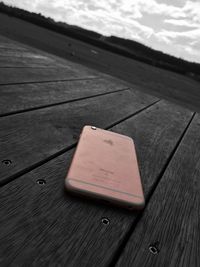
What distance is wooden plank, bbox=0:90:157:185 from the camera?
1011mm

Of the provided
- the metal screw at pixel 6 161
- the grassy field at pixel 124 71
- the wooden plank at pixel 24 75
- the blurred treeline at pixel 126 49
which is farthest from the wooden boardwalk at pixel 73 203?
the blurred treeline at pixel 126 49

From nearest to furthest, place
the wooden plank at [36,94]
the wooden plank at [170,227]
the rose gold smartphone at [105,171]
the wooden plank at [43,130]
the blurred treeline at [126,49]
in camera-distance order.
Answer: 1. the wooden plank at [170,227]
2. the rose gold smartphone at [105,171]
3. the wooden plank at [43,130]
4. the wooden plank at [36,94]
5. the blurred treeline at [126,49]

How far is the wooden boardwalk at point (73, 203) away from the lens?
2.25 ft

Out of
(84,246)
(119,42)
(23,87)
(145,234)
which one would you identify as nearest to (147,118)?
(23,87)

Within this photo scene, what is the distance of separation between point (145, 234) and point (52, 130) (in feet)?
2.23

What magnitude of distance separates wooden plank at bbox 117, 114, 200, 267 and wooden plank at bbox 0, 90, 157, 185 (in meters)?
0.41

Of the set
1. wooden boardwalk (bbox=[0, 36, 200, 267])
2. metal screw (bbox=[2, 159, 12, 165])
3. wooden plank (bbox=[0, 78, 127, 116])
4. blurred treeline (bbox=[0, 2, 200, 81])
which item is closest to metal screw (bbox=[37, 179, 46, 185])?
wooden boardwalk (bbox=[0, 36, 200, 267])

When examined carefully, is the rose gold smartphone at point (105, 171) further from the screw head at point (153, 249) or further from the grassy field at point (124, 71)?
the grassy field at point (124, 71)

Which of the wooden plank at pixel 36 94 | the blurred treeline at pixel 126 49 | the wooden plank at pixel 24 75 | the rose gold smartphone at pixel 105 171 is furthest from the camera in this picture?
the blurred treeline at pixel 126 49

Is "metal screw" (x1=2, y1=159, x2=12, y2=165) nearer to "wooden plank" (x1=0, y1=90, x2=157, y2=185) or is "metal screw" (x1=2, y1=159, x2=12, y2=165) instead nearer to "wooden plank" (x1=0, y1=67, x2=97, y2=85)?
"wooden plank" (x1=0, y1=90, x2=157, y2=185)

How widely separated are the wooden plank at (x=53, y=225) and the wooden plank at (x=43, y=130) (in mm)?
69

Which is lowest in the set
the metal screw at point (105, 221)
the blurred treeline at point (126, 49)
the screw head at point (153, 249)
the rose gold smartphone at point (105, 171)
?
the blurred treeline at point (126, 49)

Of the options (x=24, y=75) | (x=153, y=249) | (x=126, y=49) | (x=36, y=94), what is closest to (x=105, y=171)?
(x=153, y=249)

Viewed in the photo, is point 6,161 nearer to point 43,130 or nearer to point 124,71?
point 43,130
